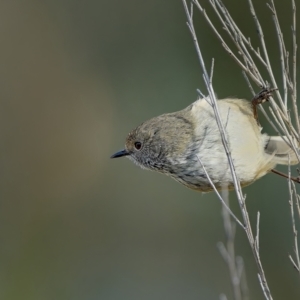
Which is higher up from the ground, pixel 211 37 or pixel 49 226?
pixel 211 37

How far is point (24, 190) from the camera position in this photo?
25.4ft

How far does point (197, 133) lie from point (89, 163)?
4344mm

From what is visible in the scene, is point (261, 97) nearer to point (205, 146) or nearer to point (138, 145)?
point (205, 146)

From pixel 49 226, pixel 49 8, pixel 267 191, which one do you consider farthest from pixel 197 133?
pixel 49 8

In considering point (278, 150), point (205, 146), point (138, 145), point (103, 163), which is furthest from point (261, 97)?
point (103, 163)

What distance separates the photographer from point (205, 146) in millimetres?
3574

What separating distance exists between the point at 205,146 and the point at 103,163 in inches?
171

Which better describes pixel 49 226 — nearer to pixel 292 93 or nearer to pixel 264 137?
pixel 264 137

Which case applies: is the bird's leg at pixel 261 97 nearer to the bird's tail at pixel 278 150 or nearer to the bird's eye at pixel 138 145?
the bird's tail at pixel 278 150

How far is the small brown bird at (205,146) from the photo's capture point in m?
3.53

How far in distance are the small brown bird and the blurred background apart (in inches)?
137

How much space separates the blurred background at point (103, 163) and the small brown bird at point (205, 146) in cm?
348

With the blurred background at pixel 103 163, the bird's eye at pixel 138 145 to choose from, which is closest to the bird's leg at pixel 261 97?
the bird's eye at pixel 138 145

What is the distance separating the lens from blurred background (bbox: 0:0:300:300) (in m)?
7.46
